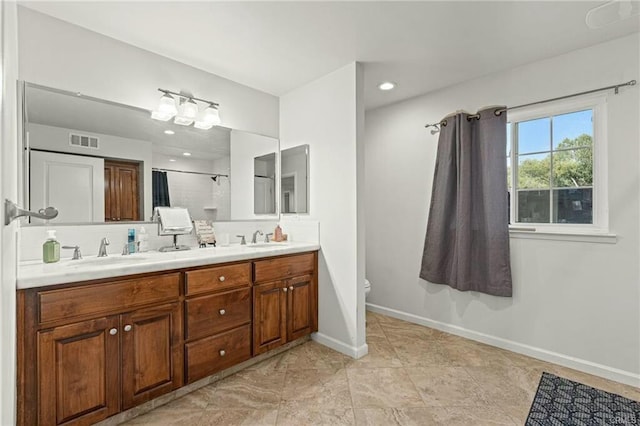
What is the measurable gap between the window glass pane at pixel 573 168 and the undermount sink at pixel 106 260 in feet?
9.87

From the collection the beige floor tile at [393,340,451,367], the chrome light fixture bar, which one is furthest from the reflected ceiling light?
the beige floor tile at [393,340,451,367]

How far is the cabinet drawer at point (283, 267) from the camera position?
226cm

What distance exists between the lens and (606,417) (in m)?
1.71

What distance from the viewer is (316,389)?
1.99 meters

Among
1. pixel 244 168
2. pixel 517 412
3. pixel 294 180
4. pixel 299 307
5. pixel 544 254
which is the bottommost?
pixel 517 412

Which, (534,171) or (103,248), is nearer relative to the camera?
(103,248)

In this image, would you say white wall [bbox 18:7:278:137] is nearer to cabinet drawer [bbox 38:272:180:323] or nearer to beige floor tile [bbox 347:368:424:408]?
cabinet drawer [bbox 38:272:180:323]

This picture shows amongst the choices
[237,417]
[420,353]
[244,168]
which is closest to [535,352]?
[420,353]

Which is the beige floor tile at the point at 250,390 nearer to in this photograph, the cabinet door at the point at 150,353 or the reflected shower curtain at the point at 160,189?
the cabinet door at the point at 150,353

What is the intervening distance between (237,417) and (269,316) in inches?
27.5

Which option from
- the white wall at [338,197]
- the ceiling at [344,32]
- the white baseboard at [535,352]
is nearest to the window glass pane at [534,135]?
the ceiling at [344,32]

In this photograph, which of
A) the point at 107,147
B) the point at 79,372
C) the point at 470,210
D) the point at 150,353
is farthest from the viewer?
the point at 470,210

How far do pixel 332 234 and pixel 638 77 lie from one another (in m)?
2.30

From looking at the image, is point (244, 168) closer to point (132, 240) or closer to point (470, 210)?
point (132, 240)
